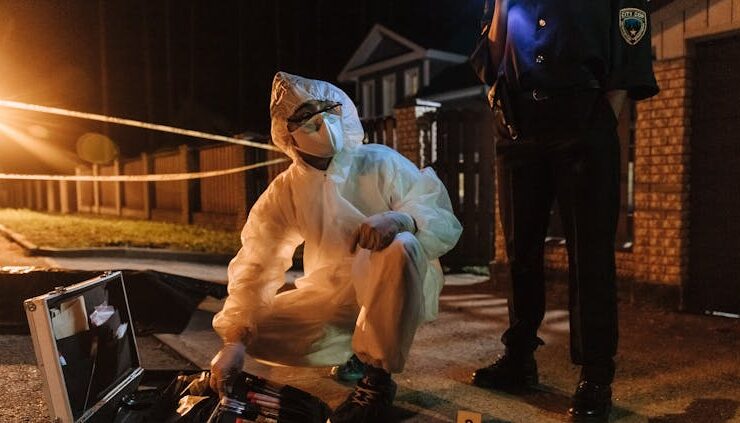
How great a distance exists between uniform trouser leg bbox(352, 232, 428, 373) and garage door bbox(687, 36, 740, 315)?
370 cm

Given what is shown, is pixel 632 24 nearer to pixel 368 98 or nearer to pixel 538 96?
pixel 538 96

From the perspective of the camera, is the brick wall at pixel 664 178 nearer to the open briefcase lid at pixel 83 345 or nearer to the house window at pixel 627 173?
the house window at pixel 627 173

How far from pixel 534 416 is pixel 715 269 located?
3.20 m

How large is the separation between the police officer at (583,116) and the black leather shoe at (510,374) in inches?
17.8

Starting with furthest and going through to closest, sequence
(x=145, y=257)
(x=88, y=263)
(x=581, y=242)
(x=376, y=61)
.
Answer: (x=376, y=61)
(x=145, y=257)
(x=88, y=263)
(x=581, y=242)

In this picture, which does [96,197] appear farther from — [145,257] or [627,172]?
[627,172]

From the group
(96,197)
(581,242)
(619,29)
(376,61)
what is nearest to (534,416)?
(581,242)

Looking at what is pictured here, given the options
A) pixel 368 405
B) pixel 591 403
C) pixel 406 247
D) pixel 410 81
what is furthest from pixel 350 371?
pixel 410 81

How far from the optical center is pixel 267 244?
3.08 meters

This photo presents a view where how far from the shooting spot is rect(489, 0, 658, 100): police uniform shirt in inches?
108

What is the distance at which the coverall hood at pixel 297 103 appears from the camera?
2.91 metres

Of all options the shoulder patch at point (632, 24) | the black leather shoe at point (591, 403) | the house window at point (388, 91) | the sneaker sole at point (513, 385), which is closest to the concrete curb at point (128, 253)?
the sneaker sole at point (513, 385)

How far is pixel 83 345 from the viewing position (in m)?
2.51

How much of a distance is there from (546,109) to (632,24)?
50cm
